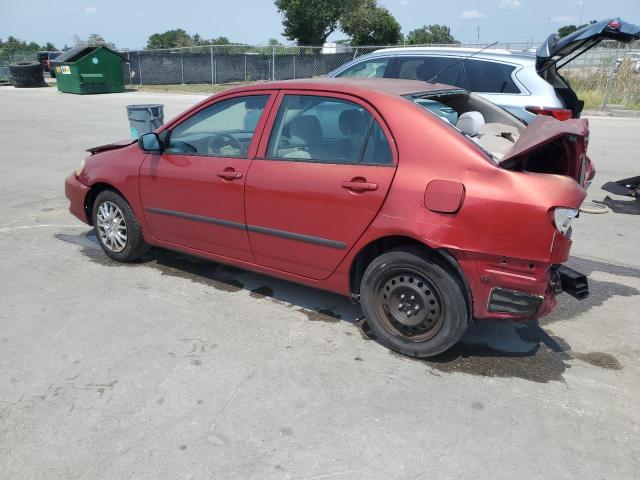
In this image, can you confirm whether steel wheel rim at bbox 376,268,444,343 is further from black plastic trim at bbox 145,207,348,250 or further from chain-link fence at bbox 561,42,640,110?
chain-link fence at bbox 561,42,640,110

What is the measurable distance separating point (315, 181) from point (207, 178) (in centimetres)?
98

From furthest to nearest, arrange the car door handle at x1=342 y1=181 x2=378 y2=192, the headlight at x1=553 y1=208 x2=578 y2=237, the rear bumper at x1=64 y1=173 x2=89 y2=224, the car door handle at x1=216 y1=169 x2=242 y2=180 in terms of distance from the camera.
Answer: the rear bumper at x1=64 y1=173 x2=89 y2=224 → the car door handle at x1=216 y1=169 x2=242 y2=180 → the car door handle at x1=342 y1=181 x2=378 y2=192 → the headlight at x1=553 y1=208 x2=578 y2=237

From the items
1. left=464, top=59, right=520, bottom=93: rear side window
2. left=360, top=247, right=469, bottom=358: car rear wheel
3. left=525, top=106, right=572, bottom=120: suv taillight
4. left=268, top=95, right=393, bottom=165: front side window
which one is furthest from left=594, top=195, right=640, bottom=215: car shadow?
left=268, top=95, right=393, bottom=165: front side window

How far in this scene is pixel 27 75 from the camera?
2842 cm

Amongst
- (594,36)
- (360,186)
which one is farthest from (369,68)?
(360,186)

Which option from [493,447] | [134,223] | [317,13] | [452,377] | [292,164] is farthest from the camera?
[317,13]

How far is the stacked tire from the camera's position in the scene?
28188mm

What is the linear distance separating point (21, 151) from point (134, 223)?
24.3 ft

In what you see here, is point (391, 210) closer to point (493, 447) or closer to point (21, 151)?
point (493, 447)

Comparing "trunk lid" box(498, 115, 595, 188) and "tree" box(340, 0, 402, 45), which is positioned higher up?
"tree" box(340, 0, 402, 45)

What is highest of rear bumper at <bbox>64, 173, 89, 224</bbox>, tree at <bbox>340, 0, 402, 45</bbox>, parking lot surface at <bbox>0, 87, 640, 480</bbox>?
tree at <bbox>340, 0, 402, 45</bbox>

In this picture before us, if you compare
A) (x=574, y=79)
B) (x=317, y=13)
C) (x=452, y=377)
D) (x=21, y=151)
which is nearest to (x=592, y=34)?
(x=452, y=377)

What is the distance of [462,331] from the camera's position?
3.30m

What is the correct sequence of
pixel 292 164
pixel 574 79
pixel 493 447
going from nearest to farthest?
pixel 493 447 < pixel 292 164 < pixel 574 79
